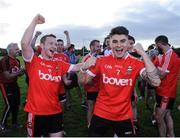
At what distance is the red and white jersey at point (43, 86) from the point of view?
249 inches

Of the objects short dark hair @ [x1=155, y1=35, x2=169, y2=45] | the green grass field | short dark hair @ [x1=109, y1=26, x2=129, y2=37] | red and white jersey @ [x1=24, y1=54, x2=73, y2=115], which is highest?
short dark hair @ [x1=109, y1=26, x2=129, y2=37]

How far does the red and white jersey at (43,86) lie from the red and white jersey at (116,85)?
2.59 ft

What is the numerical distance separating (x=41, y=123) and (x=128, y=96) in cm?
160

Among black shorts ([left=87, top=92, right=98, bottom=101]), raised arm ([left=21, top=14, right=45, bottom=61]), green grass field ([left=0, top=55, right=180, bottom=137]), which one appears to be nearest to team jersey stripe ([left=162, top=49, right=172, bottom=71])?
green grass field ([left=0, top=55, right=180, bottom=137])

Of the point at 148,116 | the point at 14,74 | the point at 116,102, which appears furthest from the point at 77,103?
the point at 116,102

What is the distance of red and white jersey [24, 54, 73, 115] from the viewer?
6328 mm

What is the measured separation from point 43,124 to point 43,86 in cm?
64

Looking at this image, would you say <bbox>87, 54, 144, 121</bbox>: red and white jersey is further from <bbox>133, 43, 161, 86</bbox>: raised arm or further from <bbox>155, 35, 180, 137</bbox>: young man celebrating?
<bbox>155, 35, 180, 137</bbox>: young man celebrating

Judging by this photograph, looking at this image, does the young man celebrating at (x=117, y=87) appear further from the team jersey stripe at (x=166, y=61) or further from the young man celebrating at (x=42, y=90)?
the team jersey stripe at (x=166, y=61)

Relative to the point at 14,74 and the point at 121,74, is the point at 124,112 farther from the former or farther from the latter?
the point at 14,74

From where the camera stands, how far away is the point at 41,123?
638cm

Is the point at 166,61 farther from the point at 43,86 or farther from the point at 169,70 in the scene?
the point at 43,86

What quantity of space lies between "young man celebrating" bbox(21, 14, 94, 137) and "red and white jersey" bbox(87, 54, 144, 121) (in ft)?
2.62

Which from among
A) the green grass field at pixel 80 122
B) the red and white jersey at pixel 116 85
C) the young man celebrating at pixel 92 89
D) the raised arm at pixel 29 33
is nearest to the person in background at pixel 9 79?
the green grass field at pixel 80 122
